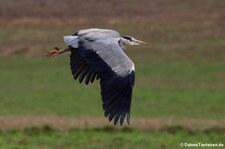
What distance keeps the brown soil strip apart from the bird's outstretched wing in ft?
22.2

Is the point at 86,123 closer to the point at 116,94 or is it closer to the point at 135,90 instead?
the point at 135,90

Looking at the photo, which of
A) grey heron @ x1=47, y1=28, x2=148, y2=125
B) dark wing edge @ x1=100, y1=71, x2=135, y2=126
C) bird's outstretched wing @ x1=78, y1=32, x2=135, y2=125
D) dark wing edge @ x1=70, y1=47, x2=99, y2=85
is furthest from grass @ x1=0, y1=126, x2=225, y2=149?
dark wing edge @ x1=100, y1=71, x2=135, y2=126

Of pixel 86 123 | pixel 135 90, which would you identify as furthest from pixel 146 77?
pixel 86 123

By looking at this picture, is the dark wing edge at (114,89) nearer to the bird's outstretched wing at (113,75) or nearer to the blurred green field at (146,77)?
the bird's outstretched wing at (113,75)

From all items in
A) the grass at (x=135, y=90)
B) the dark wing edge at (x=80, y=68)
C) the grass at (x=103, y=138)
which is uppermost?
the grass at (x=135, y=90)

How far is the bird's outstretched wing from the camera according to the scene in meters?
8.41

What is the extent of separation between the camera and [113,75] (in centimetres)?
850

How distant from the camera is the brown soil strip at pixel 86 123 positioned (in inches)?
617

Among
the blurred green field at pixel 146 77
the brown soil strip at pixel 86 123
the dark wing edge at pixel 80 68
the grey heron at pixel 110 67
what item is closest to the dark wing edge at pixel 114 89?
the grey heron at pixel 110 67

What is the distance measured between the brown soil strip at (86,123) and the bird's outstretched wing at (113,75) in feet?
22.2

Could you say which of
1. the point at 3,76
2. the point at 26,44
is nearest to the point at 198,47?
the point at 26,44

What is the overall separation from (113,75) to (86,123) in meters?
7.72

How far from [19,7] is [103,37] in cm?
3262

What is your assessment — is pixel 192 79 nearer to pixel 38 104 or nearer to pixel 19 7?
pixel 38 104
